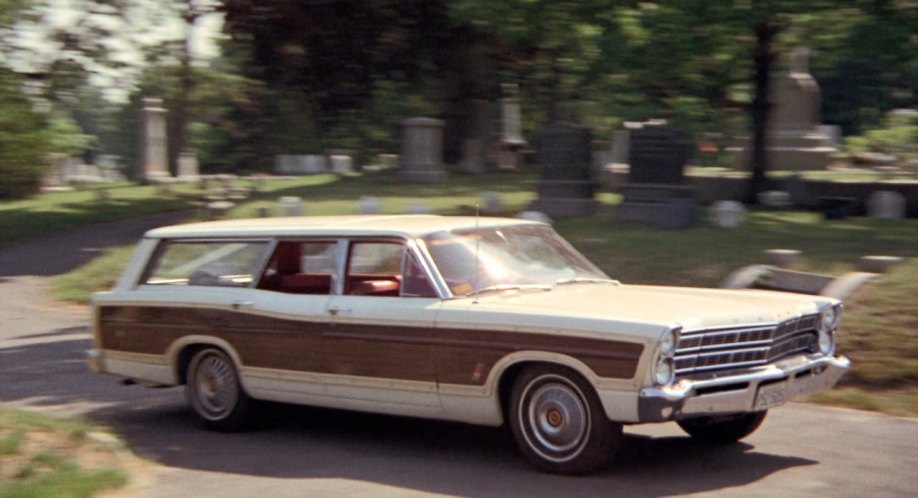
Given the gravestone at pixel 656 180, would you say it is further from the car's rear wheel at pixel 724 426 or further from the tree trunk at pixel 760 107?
the car's rear wheel at pixel 724 426

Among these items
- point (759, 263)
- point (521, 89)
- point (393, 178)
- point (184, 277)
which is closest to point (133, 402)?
point (184, 277)

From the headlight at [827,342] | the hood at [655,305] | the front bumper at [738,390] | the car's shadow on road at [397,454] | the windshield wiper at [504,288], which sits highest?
the windshield wiper at [504,288]

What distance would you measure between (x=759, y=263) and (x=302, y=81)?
21569 mm

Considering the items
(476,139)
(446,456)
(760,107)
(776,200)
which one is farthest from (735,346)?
(476,139)

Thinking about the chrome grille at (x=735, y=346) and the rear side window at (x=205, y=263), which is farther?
the rear side window at (x=205, y=263)

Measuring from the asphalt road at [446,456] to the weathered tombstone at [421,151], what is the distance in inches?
759

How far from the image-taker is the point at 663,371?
665cm

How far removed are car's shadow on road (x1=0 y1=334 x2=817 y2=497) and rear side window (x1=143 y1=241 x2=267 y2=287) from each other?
3.33ft

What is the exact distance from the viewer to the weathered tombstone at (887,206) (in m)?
21.7

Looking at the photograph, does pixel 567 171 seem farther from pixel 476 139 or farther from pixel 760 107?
pixel 476 139

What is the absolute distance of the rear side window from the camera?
891 cm

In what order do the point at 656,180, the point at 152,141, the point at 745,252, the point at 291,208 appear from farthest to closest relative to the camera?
the point at 152,141, the point at 291,208, the point at 656,180, the point at 745,252

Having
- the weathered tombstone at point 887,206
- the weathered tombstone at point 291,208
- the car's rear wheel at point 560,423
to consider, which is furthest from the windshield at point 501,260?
the weathered tombstone at point 887,206

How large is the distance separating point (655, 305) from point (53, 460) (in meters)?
3.53
